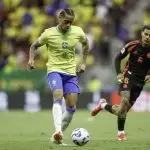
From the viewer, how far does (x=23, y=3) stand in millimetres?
27734

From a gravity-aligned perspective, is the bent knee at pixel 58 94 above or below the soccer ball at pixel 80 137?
above

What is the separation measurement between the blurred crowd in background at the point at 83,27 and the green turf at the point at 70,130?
238 centimetres

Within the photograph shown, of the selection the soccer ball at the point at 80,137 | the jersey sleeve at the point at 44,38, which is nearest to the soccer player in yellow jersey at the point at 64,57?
the jersey sleeve at the point at 44,38

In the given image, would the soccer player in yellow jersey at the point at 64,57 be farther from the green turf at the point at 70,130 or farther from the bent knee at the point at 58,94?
the green turf at the point at 70,130

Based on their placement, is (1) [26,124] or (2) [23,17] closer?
(1) [26,124]

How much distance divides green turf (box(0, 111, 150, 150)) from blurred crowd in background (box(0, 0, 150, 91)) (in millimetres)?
2377

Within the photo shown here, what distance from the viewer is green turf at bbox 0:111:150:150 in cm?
1168

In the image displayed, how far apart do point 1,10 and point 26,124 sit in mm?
9114

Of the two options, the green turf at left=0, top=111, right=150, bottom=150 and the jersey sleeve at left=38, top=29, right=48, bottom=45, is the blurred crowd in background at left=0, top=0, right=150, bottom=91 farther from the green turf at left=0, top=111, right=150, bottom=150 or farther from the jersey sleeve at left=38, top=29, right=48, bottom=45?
the jersey sleeve at left=38, top=29, right=48, bottom=45

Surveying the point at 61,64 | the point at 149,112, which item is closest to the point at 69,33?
the point at 61,64

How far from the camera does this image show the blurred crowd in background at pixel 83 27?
997 inches

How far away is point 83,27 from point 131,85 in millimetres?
12786

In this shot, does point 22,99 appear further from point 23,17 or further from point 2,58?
point 23,17

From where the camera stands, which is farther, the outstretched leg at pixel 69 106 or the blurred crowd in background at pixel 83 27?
the blurred crowd in background at pixel 83 27
